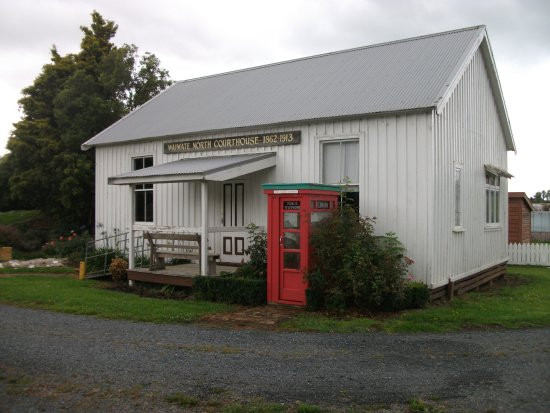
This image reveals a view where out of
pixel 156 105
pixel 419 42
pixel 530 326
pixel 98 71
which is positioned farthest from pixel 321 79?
pixel 98 71

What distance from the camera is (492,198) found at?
666 inches

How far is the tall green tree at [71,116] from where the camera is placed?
77.3 feet

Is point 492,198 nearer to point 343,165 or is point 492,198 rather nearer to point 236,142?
point 343,165

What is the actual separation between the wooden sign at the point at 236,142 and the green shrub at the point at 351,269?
3184mm

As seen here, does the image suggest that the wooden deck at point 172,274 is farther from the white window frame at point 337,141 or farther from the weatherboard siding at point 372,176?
the white window frame at point 337,141

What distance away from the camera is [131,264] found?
14836mm

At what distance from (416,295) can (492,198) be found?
7.41 m

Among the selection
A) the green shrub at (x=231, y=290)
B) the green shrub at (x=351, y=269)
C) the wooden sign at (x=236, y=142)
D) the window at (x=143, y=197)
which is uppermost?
the wooden sign at (x=236, y=142)

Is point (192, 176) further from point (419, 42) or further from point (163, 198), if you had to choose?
point (419, 42)

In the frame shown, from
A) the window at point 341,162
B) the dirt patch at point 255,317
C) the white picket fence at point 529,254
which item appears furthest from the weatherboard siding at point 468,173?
the white picket fence at point 529,254

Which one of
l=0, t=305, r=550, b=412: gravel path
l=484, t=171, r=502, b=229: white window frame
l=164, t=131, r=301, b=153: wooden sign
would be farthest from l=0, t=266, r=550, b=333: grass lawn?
l=164, t=131, r=301, b=153: wooden sign

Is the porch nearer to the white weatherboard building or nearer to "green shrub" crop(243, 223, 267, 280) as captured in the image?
the white weatherboard building

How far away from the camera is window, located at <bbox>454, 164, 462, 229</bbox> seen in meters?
13.0

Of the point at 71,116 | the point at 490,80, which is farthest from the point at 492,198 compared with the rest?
the point at 71,116
